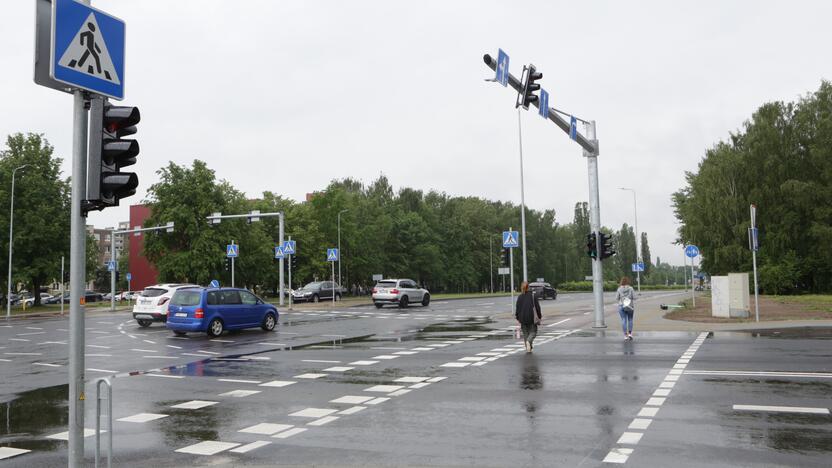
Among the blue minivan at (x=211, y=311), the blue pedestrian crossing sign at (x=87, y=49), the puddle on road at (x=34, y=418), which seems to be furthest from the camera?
the blue minivan at (x=211, y=311)

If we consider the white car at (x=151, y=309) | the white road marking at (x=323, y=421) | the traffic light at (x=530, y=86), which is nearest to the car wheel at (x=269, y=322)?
the white car at (x=151, y=309)

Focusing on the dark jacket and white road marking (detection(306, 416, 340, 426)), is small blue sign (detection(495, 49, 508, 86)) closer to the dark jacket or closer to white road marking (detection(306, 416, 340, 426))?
the dark jacket

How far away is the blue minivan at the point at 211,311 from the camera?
21188 mm

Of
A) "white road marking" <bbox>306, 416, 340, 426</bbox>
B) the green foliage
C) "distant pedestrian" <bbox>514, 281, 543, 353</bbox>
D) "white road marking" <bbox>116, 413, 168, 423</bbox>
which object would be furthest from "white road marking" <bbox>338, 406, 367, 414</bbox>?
the green foliage

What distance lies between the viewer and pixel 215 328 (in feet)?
70.7

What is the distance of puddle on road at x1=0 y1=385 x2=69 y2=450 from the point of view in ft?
24.1

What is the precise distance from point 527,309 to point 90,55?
12.3 metres

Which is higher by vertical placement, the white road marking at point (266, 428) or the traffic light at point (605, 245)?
the traffic light at point (605, 245)

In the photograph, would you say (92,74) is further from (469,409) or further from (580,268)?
(580,268)

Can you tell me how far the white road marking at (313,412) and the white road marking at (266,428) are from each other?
58 centimetres

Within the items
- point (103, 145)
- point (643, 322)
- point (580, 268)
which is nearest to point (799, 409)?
point (103, 145)

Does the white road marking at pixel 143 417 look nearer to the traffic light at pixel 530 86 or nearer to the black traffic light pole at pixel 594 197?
the traffic light at pixel 530 86

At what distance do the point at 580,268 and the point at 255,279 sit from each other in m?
80.2

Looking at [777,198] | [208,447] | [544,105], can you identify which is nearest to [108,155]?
[208,447]
